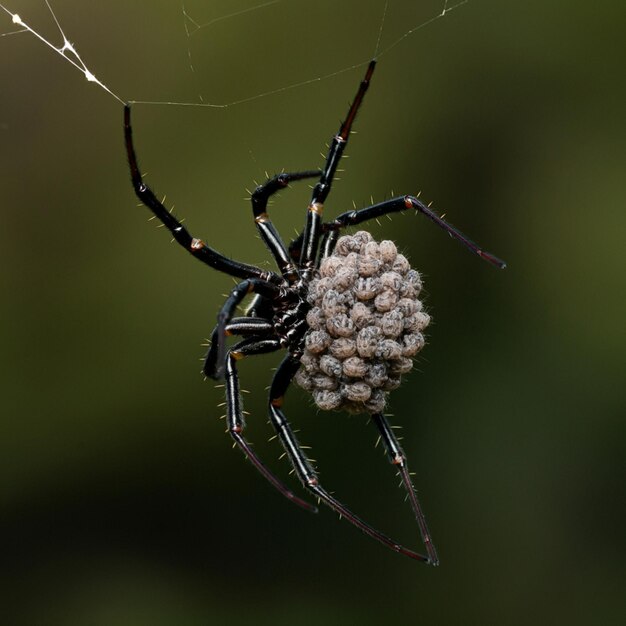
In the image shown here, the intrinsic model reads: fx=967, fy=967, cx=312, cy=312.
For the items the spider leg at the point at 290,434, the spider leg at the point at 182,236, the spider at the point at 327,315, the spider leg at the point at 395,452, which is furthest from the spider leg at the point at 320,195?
the spider leg at the point at 395,452

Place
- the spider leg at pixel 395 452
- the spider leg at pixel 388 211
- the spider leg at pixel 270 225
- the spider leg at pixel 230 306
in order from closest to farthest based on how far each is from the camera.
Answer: the spider leg at pixel 230 306 < the spider leg at pixel 388 211 < the spider leg at pixel 395 452 < the spider leg at pixel 270 225

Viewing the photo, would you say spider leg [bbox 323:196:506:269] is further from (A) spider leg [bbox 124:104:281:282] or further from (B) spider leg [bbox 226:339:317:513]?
(B) spider leg [bbox 226:339:317:513]

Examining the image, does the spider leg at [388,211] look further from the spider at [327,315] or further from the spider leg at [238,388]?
the spider leg at [238,388]

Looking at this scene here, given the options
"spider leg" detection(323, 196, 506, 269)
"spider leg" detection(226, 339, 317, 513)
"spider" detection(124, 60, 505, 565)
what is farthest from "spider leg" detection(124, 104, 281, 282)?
"spider leg" detection(323, 196, 506, 269)

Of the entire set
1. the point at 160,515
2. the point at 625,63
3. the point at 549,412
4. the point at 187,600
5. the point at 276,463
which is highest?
the point at 625,63

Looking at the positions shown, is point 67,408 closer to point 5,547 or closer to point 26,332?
point 26,332

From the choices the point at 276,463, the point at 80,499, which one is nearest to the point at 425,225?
the point at 276,463
